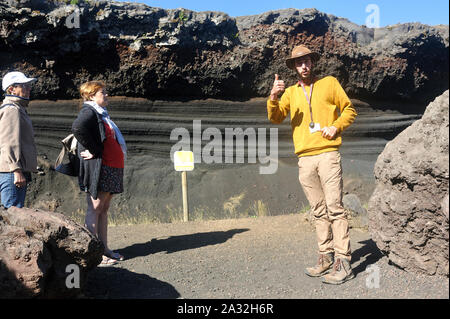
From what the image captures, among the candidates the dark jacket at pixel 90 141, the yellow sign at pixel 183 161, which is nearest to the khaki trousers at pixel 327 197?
the dark jacket at pixel 90 141

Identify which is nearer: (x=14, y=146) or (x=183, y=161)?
(x=14, y=146)

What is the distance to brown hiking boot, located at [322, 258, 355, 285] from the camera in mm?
3385

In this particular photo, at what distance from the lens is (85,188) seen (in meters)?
4.09

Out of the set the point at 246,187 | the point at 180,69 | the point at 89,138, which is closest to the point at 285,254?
the point at 89,138

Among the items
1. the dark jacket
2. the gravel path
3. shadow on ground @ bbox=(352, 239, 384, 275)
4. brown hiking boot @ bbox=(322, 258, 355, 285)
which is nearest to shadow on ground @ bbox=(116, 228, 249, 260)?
the gravel path

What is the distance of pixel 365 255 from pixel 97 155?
8.49ft

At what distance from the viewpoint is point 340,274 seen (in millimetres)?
3406

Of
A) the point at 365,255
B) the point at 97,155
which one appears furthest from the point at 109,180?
the point at 365,255

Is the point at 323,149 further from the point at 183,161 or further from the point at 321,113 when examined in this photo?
the point at 183,161

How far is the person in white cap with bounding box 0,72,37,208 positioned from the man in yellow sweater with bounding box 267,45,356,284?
206 centimetres

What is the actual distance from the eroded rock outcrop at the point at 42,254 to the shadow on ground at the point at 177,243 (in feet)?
4.00

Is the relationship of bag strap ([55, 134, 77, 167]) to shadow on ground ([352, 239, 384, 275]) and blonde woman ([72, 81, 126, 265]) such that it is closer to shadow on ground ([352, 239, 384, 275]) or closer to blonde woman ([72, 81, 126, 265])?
blonde woman ([72, 81, 126, 265])

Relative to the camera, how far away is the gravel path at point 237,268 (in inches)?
129
